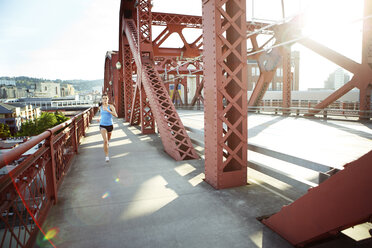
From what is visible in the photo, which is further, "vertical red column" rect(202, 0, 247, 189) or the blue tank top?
the blue tank top

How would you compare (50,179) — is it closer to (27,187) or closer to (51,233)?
(27,187)

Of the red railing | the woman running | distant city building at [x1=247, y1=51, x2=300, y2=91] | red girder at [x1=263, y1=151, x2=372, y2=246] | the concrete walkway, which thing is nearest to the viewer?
A: red girder at [x1=263, y1=151, x2=372, y2=246]

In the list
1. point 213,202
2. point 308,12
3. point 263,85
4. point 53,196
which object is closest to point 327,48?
point 263,85

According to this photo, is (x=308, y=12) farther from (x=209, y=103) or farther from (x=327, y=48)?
(x=327, y=48)

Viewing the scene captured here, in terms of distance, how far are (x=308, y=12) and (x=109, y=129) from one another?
606 cm

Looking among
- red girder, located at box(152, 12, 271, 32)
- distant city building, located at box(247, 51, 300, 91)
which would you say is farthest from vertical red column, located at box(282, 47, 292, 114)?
distant city building, located at box(247, 51, 300, 91)

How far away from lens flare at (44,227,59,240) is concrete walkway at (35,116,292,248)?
0.06 metres

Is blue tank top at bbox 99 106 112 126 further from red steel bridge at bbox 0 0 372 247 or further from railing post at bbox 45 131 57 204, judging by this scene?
railing post at bbox 45 131 57 204

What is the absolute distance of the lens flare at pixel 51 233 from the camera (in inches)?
126

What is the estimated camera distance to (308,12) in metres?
5.40

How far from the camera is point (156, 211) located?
12.7ft

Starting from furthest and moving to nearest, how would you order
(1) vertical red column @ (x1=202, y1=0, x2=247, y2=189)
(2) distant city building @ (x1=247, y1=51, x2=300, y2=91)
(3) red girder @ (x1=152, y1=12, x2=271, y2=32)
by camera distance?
(2) distant city building @ (x1=247, y1=51, x2=300, y2=91) < (3) red girder @ (x1=152, y1=12, x2=271, y2=32) < (1) vertical red column @ (x1=202, y1=0, x2=247, y2=189)

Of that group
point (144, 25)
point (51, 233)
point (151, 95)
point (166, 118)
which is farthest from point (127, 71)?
point (51, 233)

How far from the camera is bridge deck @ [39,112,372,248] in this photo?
311 centimetres
